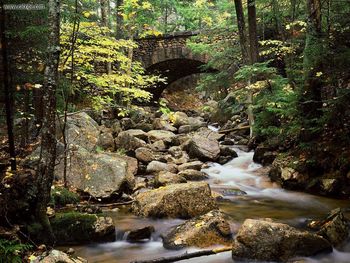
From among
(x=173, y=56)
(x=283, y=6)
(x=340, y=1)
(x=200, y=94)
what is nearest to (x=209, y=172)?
(x=340, y=1)

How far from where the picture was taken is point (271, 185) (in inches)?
338

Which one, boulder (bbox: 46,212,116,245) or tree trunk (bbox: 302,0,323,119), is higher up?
tree trunk (bbox: 302,0,323,119)

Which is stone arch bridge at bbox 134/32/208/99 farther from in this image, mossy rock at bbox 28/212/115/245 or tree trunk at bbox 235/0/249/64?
mossy rock at bbox 28/212/115/245

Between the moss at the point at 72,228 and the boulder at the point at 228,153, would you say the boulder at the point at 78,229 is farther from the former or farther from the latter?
the boulder at the point at 228,153

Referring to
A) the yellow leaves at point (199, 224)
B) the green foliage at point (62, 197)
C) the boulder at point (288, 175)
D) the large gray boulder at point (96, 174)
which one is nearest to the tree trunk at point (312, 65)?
the boulder at point (288, 175)

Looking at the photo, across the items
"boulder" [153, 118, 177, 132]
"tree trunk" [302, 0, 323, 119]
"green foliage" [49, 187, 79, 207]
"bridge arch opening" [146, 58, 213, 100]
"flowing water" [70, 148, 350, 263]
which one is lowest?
"flowing water" [70, 148, 350, 263]

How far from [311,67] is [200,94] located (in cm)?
2070

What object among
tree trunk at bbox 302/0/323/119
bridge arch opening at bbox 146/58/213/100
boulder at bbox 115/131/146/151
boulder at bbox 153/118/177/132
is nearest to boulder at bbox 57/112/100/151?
boulder at bbox 115/131/146/151

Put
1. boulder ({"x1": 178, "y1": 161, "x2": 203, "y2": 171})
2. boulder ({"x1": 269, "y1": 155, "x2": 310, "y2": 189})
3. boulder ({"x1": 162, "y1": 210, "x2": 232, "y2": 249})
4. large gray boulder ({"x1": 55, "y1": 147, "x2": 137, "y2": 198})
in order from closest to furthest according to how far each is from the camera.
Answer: boulder ({"x1": 162, "y1": 210, "x2": 232, "y2": 249}) → large gray boulder ({"x1": 55, "y1": 147, "x2": 137, "y2": 198}) → boulder ({"x1": 269, "y1": 155, "x2": 310, "y2": 189}) → boulder ({"x1": 178, "y1": 161, "x2": 203, "y2": 171})

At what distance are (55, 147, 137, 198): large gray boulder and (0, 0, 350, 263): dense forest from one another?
0.03 metres

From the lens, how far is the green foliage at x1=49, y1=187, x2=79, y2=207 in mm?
6040

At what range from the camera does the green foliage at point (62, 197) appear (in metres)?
6.04

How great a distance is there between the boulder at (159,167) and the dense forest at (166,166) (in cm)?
3

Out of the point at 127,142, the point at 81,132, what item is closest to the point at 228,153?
the point at 127,142
